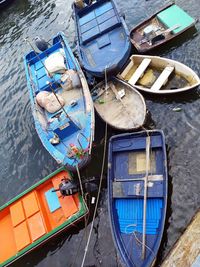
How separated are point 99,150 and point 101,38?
25.1ft

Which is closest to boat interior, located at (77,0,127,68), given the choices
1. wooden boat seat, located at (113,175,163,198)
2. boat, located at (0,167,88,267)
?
wooden boat seat, located at (113,175,163,198)

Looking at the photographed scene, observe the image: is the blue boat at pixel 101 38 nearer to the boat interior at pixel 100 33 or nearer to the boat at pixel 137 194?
the boat interior at pixel 100 33

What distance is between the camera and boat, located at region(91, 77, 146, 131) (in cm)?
1391

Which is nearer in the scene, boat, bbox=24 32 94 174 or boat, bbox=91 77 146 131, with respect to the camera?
boat, bbox=24 32 94 174

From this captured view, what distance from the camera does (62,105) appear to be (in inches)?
576

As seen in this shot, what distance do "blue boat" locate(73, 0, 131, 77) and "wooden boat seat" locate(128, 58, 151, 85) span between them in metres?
0.89

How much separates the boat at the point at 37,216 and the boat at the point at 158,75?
6.23 m

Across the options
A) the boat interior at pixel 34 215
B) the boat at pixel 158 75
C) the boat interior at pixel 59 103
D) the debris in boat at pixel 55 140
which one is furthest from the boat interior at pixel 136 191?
the boat at pixel 158 75

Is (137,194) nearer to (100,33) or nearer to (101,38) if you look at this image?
(101,38)

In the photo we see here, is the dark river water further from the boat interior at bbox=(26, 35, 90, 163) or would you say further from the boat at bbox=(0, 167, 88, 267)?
the boat interior at bbox=(26, 35, 90, 163)

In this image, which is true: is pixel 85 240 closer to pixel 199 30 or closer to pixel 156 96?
pixel 156 96

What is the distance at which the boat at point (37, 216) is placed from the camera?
39.0ft

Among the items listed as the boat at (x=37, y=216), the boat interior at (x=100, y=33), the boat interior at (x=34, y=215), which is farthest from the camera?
the boat interior at (x=100, y=33)

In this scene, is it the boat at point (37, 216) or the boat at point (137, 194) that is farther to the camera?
the boat at point (37, 216)
